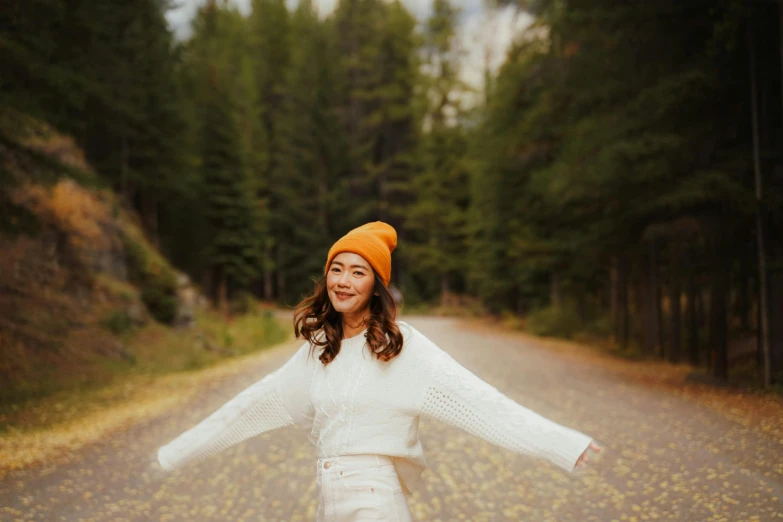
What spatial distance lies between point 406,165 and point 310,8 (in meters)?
18.0

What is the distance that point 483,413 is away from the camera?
2475 mm

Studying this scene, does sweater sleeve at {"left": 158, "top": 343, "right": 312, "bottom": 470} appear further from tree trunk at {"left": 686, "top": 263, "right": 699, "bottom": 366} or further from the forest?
tree trunk at {"left": 686, "top": 263, "right": 699, "bottom": 366}

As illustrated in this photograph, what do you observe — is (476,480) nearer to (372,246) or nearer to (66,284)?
(372,246)

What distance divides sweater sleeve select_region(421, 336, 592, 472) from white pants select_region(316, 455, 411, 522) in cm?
29

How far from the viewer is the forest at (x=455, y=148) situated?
959cm

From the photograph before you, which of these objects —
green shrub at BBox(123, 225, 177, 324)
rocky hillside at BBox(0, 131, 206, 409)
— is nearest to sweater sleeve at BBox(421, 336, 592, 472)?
rocky hillside at BBox(0, 131, 206, 409)

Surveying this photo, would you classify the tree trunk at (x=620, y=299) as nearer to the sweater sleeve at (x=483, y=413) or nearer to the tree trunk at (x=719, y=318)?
the tree trunk at (x=719, y=318)

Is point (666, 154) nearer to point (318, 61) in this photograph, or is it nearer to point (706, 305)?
point (706, 305)

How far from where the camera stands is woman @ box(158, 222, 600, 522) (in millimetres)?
2371

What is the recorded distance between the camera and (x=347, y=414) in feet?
7.97

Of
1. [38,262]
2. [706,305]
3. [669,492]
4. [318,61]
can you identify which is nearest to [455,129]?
[318,61]

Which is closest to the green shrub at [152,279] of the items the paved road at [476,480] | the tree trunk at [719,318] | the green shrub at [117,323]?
the green shrub at [117,323]

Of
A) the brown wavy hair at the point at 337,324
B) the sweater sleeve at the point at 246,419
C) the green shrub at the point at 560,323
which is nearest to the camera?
the brown wavy hair at the point at 337,324

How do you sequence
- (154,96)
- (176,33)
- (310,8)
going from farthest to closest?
(310,8) < (176,33) < (154,96)
